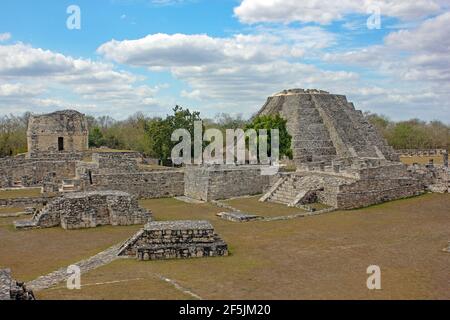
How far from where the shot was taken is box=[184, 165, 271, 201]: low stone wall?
25.3 m

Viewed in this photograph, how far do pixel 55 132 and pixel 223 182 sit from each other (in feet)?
59.0

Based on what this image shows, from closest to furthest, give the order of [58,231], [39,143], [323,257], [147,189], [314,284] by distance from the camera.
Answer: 1. [314,284]
2. [323,257]
3. [58,231]
4. [147,189]
5. [39,143]

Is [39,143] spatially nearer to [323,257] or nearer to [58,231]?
[58,231]

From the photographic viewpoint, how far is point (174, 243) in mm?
13055

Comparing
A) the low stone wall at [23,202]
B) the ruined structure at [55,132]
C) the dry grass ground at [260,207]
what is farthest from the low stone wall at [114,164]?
the ruined structure at [55,132]

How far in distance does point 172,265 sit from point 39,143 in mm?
28752

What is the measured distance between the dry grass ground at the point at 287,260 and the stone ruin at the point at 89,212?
2.45 feet

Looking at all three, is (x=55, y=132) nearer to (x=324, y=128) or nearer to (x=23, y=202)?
(x=23, y=202)

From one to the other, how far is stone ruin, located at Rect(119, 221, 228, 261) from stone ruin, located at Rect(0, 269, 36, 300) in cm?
404

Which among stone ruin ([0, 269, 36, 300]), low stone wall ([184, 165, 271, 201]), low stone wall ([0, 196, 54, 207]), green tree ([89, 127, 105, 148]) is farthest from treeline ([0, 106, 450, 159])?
stone ruin ([0, 269, 36, 300])

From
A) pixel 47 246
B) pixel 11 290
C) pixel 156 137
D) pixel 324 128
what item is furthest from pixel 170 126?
pixel 11 290
